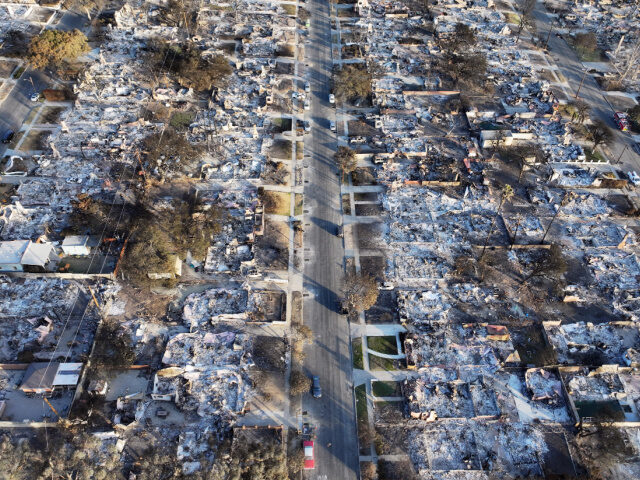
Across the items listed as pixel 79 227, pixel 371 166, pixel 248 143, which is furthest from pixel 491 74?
pixel 79 227

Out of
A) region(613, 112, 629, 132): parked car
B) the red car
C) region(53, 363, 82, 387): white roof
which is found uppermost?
region(613, 112, 629, 132): parked car

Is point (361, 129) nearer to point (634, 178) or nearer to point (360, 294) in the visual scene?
point (360, 294)

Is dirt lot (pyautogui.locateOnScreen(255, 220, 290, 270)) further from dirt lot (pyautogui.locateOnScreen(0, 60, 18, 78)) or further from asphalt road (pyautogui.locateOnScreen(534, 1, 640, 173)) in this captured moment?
dirt lot (pyautogui.locateOnScreen(0, 60, 18, 78))

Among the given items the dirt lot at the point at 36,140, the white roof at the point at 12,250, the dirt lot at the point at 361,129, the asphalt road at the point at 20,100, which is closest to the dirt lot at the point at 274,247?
the dirt lot at the point at 361,129

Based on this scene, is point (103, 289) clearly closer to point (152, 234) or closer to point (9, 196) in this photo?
point (152, 234)

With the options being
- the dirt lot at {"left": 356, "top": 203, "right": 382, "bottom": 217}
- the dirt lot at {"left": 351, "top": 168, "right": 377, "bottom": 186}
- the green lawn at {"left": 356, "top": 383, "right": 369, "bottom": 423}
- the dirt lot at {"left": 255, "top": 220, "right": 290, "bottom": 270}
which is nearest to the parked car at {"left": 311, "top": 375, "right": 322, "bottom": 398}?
the green lawn at {"left": 356, "top": 383, "right": 369, "bottom": 423}

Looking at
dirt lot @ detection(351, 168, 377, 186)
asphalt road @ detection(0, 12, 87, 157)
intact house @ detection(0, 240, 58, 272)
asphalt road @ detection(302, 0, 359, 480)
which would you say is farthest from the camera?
asphalt road @ detection(0, 12, 87, 157)

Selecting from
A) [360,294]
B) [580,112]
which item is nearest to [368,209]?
[360,294]

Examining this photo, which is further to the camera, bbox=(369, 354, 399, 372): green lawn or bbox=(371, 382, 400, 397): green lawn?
bbox=(369, 354, 399, 372): green lawn
